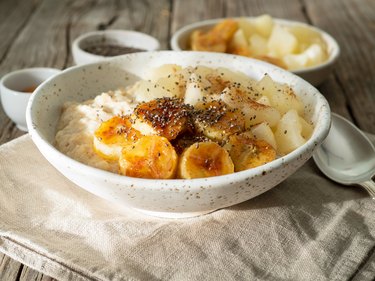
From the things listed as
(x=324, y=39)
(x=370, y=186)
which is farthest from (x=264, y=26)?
(x=370, y=186)

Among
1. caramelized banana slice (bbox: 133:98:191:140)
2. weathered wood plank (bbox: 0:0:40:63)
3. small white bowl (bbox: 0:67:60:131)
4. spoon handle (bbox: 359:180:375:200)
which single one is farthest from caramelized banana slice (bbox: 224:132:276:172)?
weathered wood plank (bbox: 0:0:40:63)

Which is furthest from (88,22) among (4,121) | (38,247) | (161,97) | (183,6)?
(38,247)

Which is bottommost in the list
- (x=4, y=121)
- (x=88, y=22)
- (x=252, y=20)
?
(x=88, y=22)

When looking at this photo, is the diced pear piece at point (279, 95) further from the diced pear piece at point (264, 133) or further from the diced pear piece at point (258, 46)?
the diced pear piece at point (258, 46)

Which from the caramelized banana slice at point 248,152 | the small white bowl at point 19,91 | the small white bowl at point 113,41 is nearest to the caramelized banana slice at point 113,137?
the caramelized banana slice at point 248,152

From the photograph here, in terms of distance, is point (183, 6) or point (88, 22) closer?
point (88, 22)

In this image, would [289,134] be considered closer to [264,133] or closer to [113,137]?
[264,133]

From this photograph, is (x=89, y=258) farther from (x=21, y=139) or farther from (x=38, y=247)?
(x=21, y=139)
